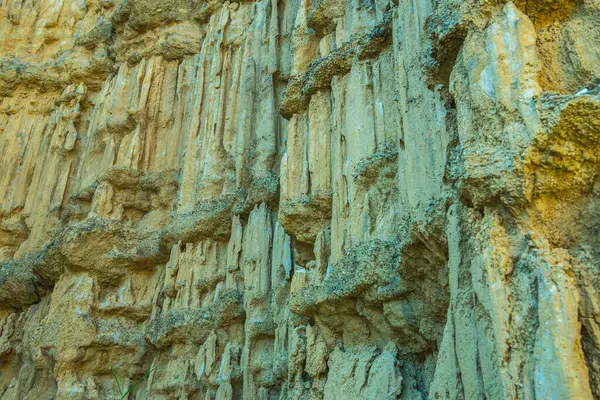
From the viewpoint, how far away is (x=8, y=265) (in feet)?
37.5

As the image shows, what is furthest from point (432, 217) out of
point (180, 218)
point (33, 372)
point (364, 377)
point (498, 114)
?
point (33, 372)

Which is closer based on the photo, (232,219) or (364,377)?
(364,377)

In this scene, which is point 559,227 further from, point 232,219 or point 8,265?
point 8,265

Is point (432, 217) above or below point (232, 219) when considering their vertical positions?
below

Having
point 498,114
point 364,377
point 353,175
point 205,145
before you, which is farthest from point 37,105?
point 498,114

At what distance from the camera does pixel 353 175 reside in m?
6.07

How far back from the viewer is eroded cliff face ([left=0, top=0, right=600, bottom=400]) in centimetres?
336

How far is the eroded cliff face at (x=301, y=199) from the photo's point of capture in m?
3.36

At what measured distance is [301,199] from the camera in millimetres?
6758

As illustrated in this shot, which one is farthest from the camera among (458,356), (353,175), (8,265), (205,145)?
(8,265)

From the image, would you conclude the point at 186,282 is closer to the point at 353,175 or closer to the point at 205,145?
the point at 205,145

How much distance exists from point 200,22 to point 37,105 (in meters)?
4.69

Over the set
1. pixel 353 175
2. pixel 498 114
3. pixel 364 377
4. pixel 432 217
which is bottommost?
pixel 364 377

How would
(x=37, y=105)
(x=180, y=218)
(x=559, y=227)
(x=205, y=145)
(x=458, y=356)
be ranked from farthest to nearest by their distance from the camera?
(x=37, y=105), (x=205, y=145), (x=180, y=218), (x=458, y=356), (x=559, y=227)
